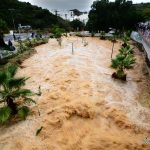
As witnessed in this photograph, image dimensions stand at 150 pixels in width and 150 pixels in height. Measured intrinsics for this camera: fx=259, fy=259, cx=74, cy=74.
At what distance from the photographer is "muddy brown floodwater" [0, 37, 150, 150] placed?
12102 mm

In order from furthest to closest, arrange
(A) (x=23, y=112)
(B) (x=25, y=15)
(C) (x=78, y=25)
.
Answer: (B) (x=25, y=15)
(C) (x=78, y=25)
(A) (x=23, y=112)

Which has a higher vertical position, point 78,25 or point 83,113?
point 78,25

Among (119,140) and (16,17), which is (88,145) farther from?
(16,17)

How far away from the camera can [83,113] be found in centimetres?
1442

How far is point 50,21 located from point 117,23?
3626cm

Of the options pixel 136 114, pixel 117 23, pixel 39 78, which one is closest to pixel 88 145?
pixel 136 114

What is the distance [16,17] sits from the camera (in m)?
76.8

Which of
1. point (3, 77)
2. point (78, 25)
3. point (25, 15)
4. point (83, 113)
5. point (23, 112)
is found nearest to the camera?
point (3, 77)

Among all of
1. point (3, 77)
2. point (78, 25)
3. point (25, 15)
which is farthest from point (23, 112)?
point (25, 15)

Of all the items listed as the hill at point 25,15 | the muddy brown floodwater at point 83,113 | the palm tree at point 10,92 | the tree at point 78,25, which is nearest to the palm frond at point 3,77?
the palm tree at point 10,92

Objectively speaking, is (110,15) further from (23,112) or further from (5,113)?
(5,113)

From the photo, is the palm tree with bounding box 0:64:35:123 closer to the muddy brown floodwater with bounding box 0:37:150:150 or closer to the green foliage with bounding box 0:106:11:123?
the green foliage with bounding box 0:106:11:123

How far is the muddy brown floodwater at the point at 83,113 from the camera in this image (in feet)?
39.7

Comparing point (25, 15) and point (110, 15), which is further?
point (25, 15)
